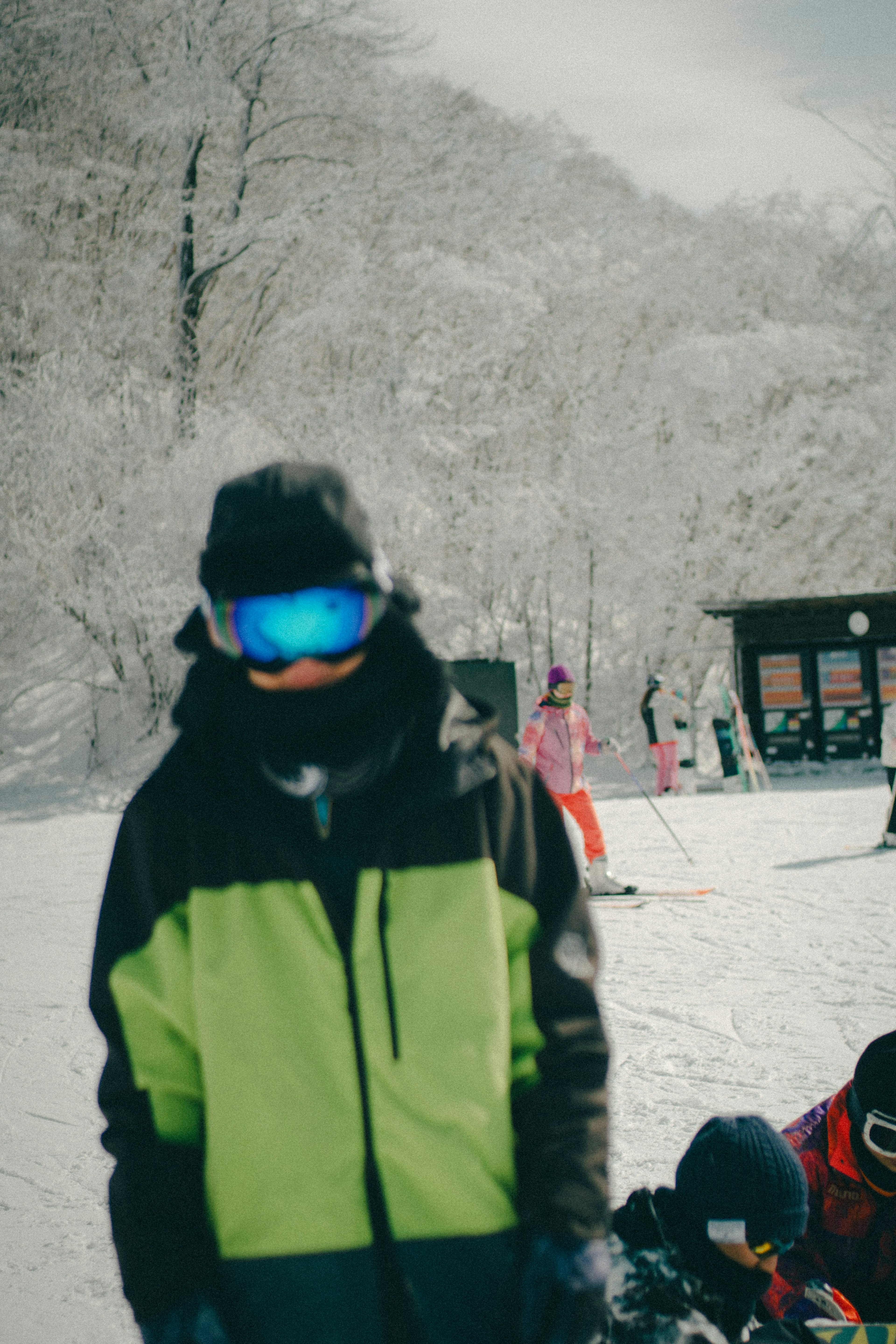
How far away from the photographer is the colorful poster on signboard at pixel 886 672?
17125 millimetres

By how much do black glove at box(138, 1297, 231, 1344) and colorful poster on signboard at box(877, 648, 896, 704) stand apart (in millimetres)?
17664

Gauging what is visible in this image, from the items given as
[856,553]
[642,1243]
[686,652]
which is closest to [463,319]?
[686,652]

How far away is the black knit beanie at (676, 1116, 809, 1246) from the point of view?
5.69ft

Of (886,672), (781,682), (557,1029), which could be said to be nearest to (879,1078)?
(557,1029)

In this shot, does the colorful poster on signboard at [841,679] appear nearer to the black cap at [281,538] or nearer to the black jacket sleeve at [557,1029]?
the black jacket sleeve at [557,1029]

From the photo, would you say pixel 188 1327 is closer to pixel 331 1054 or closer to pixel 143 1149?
pixel 143 1149

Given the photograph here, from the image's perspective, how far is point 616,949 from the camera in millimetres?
5648

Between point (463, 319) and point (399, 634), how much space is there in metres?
23.0

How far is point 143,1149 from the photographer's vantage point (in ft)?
3.75

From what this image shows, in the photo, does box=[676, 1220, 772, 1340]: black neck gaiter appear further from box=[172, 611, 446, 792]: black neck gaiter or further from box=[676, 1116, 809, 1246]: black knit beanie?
box=[172, 611, 446, 792]: black neck gaiter

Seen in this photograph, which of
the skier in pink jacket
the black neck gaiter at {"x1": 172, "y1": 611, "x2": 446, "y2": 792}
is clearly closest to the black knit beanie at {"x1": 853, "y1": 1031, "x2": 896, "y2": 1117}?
the black neck gaiter at {"x1": 172, "y1": 611, "x2": 446, "y2": 792}

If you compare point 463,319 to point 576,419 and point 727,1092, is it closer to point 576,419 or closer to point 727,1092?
point 576,419

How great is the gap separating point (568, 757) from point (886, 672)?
39.8ft

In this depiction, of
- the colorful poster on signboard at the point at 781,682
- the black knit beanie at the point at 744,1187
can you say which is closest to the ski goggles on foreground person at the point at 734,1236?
the black knit beanie at the point at 744,1187
